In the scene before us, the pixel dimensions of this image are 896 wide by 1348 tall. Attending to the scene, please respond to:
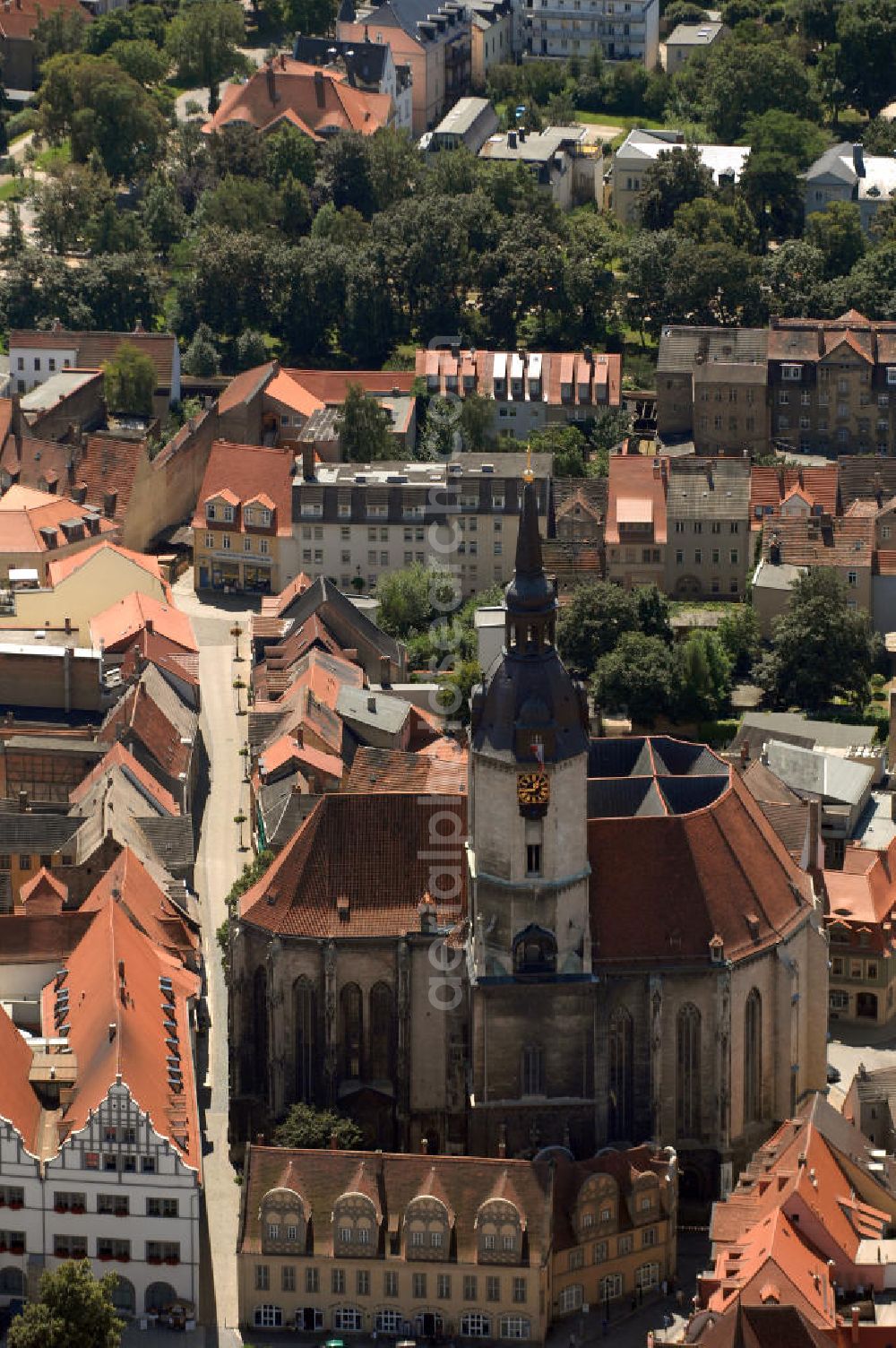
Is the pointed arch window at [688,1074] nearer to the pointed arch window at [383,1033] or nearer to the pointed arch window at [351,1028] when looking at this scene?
the pointed arch window at [383,1033]

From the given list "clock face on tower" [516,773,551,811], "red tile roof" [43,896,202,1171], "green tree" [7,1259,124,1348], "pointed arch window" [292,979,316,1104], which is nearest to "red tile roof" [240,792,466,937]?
"pointed arch window" [292,979,316,1104]

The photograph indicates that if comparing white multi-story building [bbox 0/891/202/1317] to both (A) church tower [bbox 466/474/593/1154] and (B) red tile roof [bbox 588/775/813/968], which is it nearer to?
(A) church tower [bbox 466/474/593/1154]

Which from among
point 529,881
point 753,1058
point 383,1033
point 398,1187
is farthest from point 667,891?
point 398,1187

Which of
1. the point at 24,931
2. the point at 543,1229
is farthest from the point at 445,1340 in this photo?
the point at 24,931

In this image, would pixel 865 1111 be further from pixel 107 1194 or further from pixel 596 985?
pixel 107 1194

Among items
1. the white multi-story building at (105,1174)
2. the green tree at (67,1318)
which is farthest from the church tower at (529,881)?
the green tree at (67,1318)

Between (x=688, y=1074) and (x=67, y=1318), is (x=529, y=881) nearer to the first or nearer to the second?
(x=688, y=1074)
